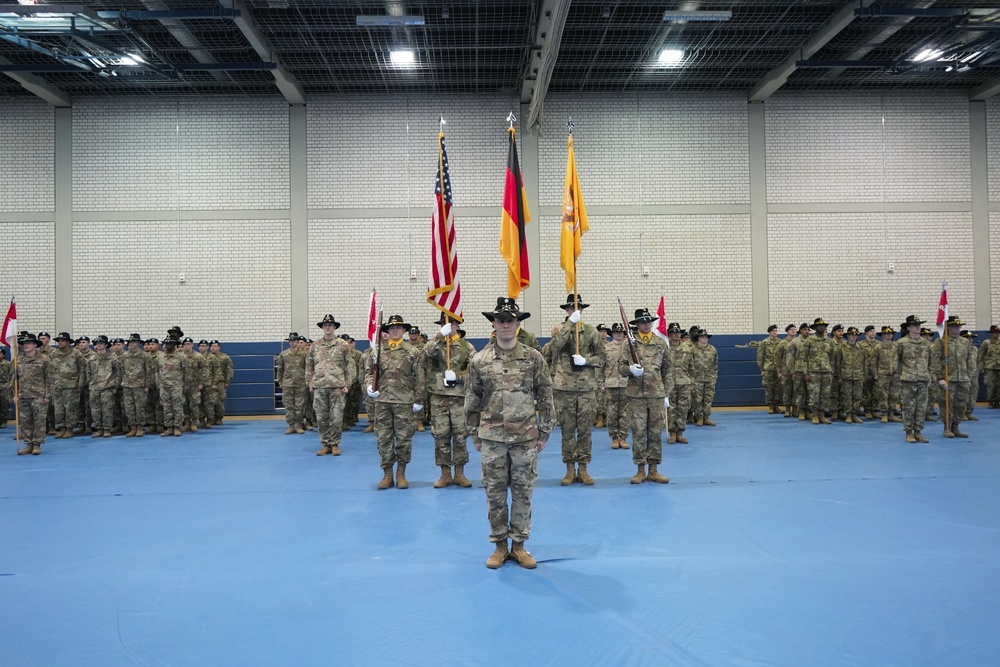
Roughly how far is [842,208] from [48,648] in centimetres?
1762

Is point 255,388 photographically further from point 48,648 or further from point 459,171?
point 48,648

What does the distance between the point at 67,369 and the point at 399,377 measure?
8251mm

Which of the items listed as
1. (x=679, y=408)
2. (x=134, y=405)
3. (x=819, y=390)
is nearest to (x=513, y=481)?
(x=679, y=408)

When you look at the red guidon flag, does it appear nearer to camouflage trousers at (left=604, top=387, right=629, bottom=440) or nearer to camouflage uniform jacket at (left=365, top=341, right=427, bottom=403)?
camouflage uniform jacket at (left=365, top=341, right=427, bottom=403)

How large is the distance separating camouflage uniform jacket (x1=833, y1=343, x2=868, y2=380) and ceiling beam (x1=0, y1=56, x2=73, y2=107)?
18406 millimetres

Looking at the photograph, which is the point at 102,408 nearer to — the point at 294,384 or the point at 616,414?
the point at 294,384

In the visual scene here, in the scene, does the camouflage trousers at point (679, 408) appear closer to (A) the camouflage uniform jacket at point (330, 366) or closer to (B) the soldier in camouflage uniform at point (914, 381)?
(B) the soldier in camouflage uniform at point (914, 381)

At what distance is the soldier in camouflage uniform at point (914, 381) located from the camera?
10.2 m

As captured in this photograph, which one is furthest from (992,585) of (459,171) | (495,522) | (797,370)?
(459,171)

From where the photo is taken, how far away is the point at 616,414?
10414 mm

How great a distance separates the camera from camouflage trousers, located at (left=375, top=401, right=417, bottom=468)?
7.56 meters

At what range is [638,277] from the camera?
52.7 feet

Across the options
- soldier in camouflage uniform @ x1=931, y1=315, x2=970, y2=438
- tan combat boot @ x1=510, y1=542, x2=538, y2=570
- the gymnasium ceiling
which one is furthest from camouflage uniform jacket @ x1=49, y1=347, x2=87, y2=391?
soldier in camouflage uniform @ x1=931, y1=315, x2=970, y2=438

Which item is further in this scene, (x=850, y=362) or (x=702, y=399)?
(x=702, y=399)
